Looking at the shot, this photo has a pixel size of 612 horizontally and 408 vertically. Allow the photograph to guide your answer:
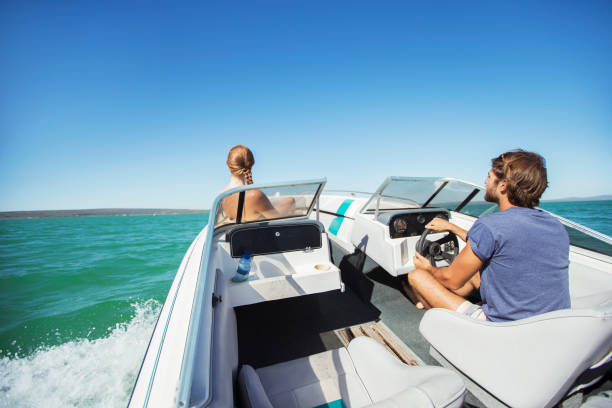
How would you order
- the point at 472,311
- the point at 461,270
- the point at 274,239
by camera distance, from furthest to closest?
the point at 274,239, the point at 472,311, the point at 461,270

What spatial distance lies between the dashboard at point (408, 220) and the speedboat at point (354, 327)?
0.06ft

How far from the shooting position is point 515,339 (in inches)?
43.3

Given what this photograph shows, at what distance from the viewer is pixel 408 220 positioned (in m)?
2.96

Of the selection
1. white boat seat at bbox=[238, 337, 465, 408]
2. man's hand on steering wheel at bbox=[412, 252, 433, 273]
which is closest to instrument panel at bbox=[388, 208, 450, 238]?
man's hand on steering wheel at bbox=[412, 252, 433, 273]

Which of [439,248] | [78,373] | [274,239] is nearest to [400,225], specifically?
[439,248]

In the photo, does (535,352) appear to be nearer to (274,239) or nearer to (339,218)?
(274,239)

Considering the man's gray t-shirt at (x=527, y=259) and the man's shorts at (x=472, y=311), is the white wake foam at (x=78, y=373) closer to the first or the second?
the man's shorts at (x=472, y=311)

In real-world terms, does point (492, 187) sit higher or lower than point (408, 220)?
higher

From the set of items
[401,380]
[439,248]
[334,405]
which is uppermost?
[439,248]

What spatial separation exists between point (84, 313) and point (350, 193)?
21.1 ft

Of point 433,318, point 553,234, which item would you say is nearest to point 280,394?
point 433,318

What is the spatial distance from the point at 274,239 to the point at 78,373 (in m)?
3.56

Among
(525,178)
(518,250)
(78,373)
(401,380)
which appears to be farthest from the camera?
(78,373)

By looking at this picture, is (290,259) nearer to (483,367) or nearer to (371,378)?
(371,378)
